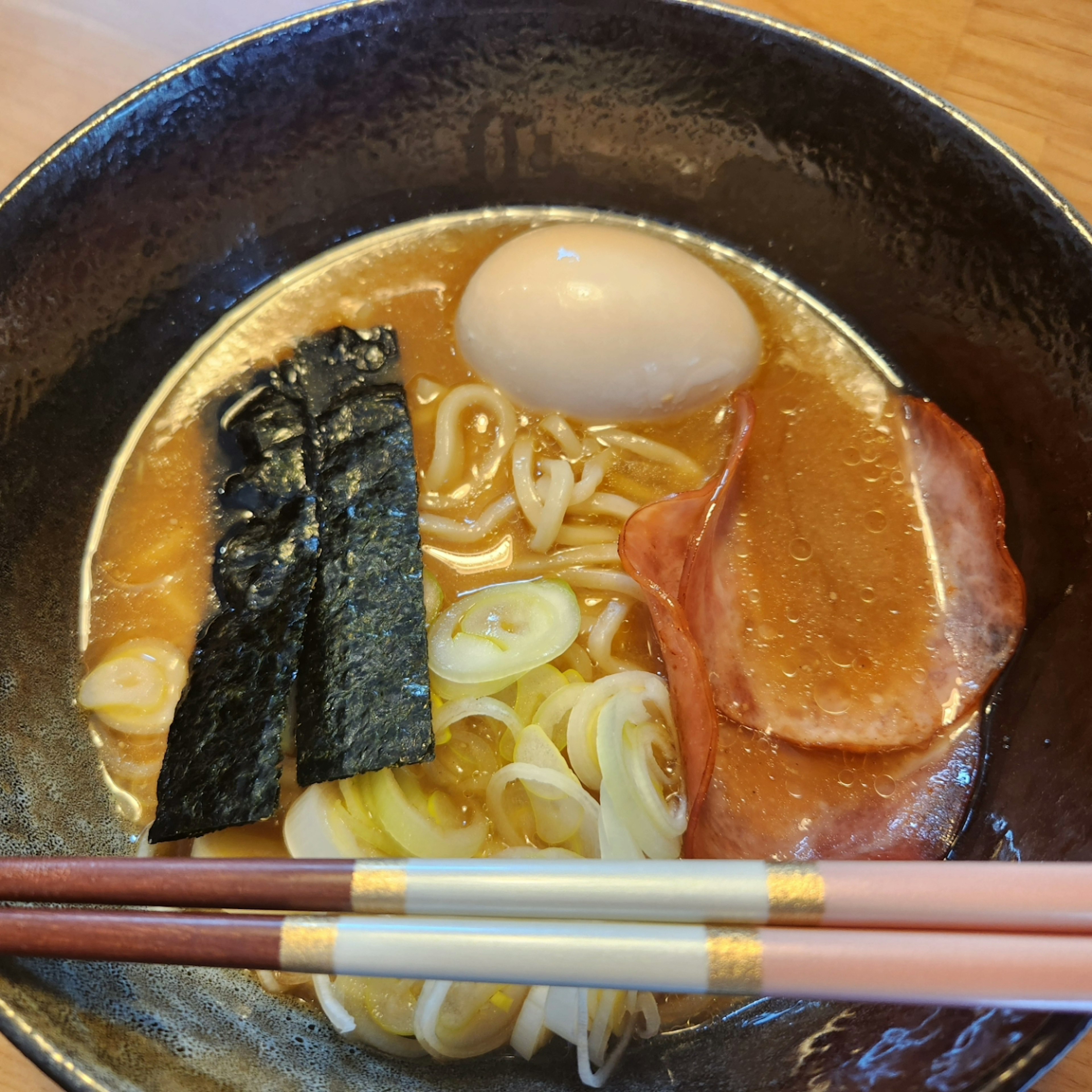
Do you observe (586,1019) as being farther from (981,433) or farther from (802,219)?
(802,219)

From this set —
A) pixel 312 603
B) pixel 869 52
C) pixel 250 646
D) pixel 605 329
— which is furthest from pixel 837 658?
pixel 869 52

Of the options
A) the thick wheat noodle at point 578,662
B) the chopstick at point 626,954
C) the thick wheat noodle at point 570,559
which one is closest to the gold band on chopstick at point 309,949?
the chopstick at point 626,954

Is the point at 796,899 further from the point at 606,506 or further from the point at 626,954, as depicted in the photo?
the point at 606,506

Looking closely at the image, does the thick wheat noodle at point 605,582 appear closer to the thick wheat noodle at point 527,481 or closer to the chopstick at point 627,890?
the thick wheat noodle at point 527,481

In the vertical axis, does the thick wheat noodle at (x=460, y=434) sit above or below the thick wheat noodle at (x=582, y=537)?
above

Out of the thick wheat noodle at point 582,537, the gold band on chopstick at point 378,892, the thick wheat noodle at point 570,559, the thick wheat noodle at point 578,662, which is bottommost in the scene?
the gold band on chopstick at point 378,892

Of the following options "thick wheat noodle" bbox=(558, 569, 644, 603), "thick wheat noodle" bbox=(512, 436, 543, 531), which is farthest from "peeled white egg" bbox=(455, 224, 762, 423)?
"thick wheat noodle" bbox=(558, 569, 644, 603)

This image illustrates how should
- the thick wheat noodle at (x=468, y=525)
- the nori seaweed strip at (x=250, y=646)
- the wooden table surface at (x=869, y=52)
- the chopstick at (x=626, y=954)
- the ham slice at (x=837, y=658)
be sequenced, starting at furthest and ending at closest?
1. the wooden table surface at (x=869, y=52)
2. the thick wheat noodle at (x=468, y=525)
3. the ham slice at (x=837, y=658)
4. the nori seaweed strip at (x=250, y=646)
5. the chopstick at (x=626, y=954)

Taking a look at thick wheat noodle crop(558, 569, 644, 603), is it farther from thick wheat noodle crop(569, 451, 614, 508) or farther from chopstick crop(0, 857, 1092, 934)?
chopstick crop(0, 857, 1092, 934)
